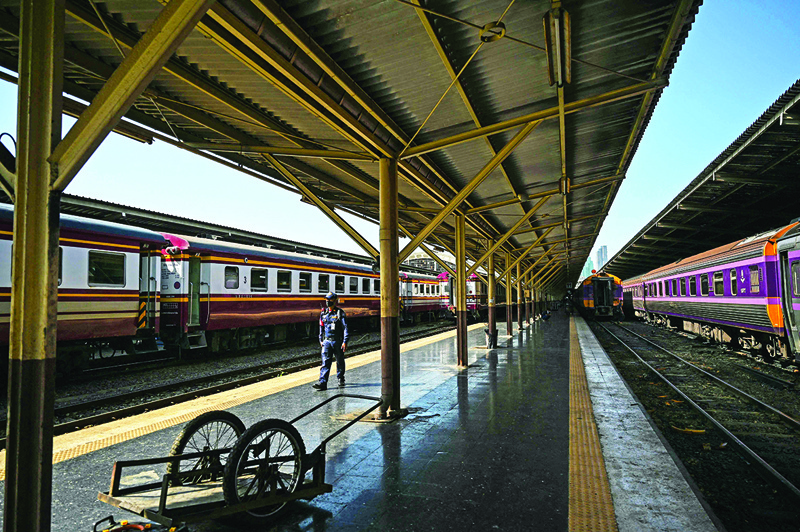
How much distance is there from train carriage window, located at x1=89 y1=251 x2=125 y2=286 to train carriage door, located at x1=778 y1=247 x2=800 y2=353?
13.9m

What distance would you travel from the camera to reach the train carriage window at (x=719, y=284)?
13016 mm

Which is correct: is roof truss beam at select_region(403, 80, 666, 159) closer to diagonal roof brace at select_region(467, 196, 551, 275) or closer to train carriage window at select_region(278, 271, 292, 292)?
diagonal roof brace at select_region(467, 196, 551, 275)

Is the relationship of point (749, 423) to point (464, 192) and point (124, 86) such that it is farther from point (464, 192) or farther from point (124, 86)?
point (124, 86)

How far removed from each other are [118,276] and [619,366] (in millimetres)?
12173

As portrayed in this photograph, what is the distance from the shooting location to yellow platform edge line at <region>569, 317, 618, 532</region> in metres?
3.05

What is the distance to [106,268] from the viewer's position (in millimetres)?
9336

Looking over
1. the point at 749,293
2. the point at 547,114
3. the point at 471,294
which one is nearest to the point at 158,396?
the point at 547,114

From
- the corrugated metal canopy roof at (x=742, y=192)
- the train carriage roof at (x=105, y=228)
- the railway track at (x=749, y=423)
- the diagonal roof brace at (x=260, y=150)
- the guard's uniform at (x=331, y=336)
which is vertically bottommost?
the railway track at (x=749, y=423)

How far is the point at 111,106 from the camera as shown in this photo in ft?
7.74

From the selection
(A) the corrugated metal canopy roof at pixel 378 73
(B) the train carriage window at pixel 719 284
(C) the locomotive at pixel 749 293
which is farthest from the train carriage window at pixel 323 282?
(B) the train carriage window at pixel 719 284

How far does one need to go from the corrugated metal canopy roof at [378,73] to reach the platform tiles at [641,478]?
3.75 meters

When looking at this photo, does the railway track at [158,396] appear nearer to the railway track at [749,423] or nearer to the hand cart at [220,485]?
the hand cart at [220,485]

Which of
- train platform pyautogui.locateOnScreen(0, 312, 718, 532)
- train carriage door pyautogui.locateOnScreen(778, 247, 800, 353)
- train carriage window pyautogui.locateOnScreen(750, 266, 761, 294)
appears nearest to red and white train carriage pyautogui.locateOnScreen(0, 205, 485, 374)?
train platform pyautogui.locateOnScreen(0, 312, 718, 532)

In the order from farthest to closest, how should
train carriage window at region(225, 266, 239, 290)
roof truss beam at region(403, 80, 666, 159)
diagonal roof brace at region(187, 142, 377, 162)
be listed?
train carriage window at region(225, 266, 239, 290)
diagonal roof brace at region(187, 142, 377, 162)
roof truss beam at region(403, 80, 666, 159)
